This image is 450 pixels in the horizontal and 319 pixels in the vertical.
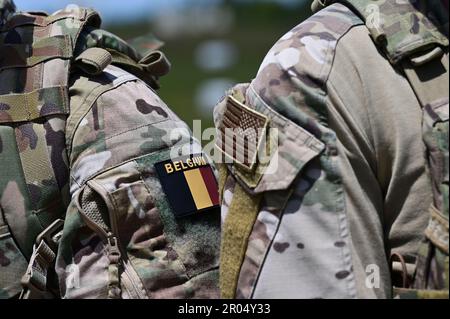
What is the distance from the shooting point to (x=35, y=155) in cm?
227

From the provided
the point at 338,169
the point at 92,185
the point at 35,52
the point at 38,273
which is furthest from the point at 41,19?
the point at 338,169

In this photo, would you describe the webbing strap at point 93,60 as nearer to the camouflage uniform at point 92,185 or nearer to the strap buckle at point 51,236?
the camouflage uniform at point 92,185

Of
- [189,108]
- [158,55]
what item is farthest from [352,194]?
[189,108]

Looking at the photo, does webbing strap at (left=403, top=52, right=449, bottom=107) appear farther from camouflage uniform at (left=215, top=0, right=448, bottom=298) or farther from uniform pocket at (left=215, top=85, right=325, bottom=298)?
uniform pocket at (left=215, top=85, right=325, bottom=298)

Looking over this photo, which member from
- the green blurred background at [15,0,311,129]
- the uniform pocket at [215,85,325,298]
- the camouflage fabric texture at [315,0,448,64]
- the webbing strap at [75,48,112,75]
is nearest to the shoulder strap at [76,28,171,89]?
A: the webbing strap at [75,48,112,75]

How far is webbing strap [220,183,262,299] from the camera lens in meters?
1.88

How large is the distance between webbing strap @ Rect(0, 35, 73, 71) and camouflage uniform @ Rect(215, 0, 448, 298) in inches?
27.8

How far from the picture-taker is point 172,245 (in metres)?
2.24

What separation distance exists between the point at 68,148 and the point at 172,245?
351mm

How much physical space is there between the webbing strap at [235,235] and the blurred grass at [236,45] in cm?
1524

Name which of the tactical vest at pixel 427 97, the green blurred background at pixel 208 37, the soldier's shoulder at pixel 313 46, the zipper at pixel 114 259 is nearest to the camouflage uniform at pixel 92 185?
the zipper at pixel 114 259

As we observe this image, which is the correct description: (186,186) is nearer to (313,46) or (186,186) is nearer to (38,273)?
(38,273)

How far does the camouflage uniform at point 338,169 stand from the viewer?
180 cm

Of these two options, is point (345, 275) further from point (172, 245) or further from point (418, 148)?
point (172, 245)
